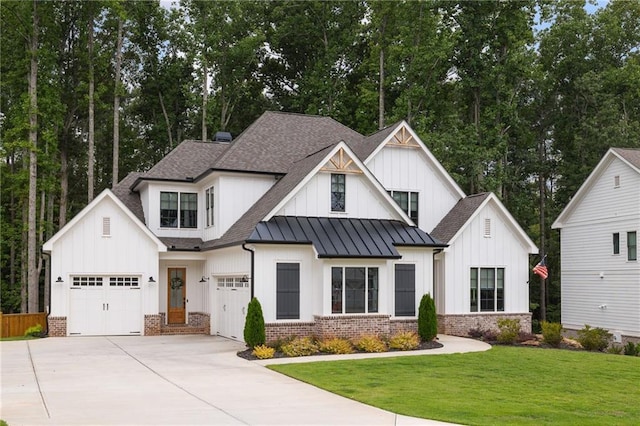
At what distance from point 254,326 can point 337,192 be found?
226 inches

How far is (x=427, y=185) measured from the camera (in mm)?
27594

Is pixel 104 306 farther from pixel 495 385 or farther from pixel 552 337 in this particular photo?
pixel 495 385

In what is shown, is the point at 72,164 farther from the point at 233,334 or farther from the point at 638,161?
the point at 638,161

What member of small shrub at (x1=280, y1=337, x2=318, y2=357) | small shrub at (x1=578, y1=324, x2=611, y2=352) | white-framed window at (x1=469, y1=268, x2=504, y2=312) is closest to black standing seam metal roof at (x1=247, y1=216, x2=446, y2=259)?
small shrub at (x1=280, y1=337, x2=318, y2=357)

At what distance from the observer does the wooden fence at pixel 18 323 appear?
2545 centimetres

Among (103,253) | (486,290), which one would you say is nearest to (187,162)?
(103,253)

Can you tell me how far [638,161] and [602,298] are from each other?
6127 millimetres

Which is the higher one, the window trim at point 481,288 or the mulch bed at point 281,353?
the window trim at point 481,288

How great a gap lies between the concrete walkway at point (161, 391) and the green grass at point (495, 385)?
2.45 ft

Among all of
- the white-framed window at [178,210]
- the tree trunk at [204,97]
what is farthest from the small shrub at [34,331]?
the tree trunk at [204,97]

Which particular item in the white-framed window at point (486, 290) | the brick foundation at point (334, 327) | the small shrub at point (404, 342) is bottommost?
the small shrub at point (404, 342)

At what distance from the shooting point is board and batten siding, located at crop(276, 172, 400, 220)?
2262 cm

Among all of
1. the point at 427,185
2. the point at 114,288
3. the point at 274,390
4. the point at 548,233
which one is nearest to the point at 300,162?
the point at 427,185

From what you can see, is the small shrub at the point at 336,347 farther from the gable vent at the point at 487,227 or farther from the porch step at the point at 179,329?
the gable vent at the point at 487,227
